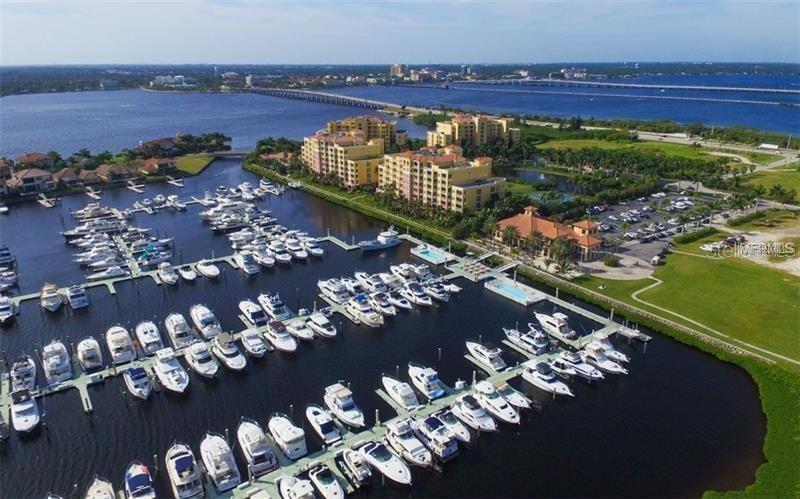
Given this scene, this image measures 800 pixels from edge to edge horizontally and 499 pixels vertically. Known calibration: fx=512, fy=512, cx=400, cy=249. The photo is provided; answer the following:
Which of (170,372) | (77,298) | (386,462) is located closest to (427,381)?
(386,462)

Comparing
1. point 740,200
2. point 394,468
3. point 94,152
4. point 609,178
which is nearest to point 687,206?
point 740,200

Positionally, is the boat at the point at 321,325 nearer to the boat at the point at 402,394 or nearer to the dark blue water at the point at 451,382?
the dark blue water at the point at 451,382

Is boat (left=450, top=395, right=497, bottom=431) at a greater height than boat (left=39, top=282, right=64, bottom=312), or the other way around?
boat (left=39, top=282, right=64, bottom=312)

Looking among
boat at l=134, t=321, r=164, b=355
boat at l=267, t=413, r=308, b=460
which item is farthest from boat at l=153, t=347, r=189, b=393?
boat at l=267, t=413, r=308, b=460

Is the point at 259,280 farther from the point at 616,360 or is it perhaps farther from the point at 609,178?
the point at 609,178

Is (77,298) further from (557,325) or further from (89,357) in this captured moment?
(557,325)

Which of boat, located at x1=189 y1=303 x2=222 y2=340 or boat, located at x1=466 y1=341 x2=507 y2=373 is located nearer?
boat, located at x1=466 y1=341 x2=507 y2=373

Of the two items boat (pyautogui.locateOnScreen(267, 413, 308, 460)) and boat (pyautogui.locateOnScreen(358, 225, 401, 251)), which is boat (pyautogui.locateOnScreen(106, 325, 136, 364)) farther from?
boat (pyautogui.locateOnScreen(358, 225, 401, 251))
